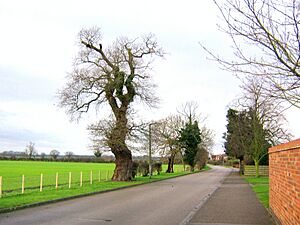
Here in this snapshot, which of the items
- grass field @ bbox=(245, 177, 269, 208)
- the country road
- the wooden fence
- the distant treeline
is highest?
the distant treeline

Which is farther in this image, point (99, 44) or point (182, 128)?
point (182, 128)

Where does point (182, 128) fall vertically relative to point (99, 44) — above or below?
below

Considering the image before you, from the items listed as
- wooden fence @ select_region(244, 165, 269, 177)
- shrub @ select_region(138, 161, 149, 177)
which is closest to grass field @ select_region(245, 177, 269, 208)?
shrub @ select_region(138, 161, 149, 177)

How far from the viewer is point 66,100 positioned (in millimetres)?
34125

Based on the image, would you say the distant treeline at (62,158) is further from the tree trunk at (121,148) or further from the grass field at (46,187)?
the tree trunk at (121,148)

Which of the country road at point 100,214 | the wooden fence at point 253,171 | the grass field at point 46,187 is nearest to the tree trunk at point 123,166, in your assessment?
the grass field at point 46,187

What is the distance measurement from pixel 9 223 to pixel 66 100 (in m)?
23.5

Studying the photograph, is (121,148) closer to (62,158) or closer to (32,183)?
(32,183)

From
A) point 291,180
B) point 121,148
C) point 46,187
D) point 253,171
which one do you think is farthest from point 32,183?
point 253,171

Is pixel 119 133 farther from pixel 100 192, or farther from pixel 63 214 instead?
pixel 63 214

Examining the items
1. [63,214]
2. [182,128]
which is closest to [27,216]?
[63,214]

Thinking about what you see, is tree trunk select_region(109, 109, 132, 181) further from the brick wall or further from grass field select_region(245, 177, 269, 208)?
the brick wall

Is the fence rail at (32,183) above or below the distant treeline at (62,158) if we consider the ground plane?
below

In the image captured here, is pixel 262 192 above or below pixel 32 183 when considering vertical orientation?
above
